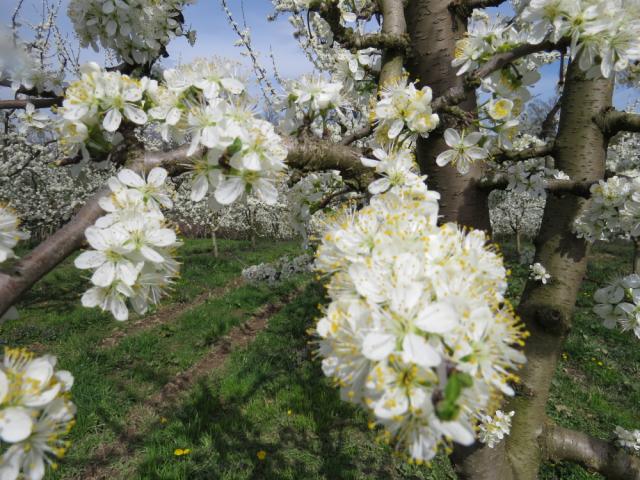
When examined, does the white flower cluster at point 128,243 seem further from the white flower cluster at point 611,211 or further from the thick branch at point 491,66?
the white flower cluster at point 611,211

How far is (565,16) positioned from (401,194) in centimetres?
88

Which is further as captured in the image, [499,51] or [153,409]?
[153,409]

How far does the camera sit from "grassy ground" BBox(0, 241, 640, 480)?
11.6ft

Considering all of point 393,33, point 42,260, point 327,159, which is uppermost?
point 393,33

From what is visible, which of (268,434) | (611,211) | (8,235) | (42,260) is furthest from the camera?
(268,434)

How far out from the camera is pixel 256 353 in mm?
5645

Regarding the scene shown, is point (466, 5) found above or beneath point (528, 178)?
above

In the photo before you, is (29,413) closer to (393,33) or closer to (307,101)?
(307,101)

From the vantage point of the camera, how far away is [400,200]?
114 centimetres

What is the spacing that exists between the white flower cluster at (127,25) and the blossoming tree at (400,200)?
12 millimetres

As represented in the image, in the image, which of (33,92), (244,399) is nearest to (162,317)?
(244,399)

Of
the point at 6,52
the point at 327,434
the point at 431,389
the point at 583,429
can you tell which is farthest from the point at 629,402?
the point at 6,52

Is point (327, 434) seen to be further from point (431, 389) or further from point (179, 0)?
point (179, 0)

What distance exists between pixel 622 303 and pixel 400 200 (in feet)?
6.19
